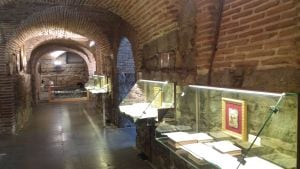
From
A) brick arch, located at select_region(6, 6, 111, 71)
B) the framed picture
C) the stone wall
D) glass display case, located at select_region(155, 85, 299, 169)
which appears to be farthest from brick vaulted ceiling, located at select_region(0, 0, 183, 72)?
the stone wall

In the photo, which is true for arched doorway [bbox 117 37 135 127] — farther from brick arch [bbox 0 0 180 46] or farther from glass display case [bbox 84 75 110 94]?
brick arch [bbox 0 0 180 46]

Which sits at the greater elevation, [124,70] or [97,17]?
[97,17]

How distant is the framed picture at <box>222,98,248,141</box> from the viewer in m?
2.89

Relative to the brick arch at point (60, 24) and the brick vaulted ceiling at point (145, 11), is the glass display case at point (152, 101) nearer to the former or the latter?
the brick vaulted ceiling at point (145, 11)

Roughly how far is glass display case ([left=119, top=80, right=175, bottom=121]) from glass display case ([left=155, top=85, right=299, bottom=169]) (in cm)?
65

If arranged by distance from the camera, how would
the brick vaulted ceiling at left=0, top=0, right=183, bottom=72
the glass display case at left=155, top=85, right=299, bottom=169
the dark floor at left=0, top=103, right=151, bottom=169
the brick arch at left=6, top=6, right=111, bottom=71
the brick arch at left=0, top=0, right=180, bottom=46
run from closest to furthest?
the glass display case at left=155, top=85, right=299, bottom=169
the brick arch at left=0, top=0, right=180, bottom=46
the brick vaulted ceiling at left=0, top=0, right=183, bottom=72
the dark floor at left=0, top=103, right=151, bottom=169
the brick arch at left=6, top=6, right=111, bottom=71

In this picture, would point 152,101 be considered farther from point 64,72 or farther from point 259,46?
point 64,72

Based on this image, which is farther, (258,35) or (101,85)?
(101,85)

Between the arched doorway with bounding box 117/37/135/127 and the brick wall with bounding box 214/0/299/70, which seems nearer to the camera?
the brick wall with bounding box 214/0/299/70

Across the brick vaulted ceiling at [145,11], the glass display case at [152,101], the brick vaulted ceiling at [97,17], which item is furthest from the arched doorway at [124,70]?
the glass display case at [152,101]

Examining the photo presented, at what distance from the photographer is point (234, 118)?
3.04 metres

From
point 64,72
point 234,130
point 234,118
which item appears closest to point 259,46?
point 234,118

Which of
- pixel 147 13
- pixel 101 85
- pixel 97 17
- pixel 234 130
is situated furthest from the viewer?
pixel 101 85

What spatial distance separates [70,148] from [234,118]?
4.80m
